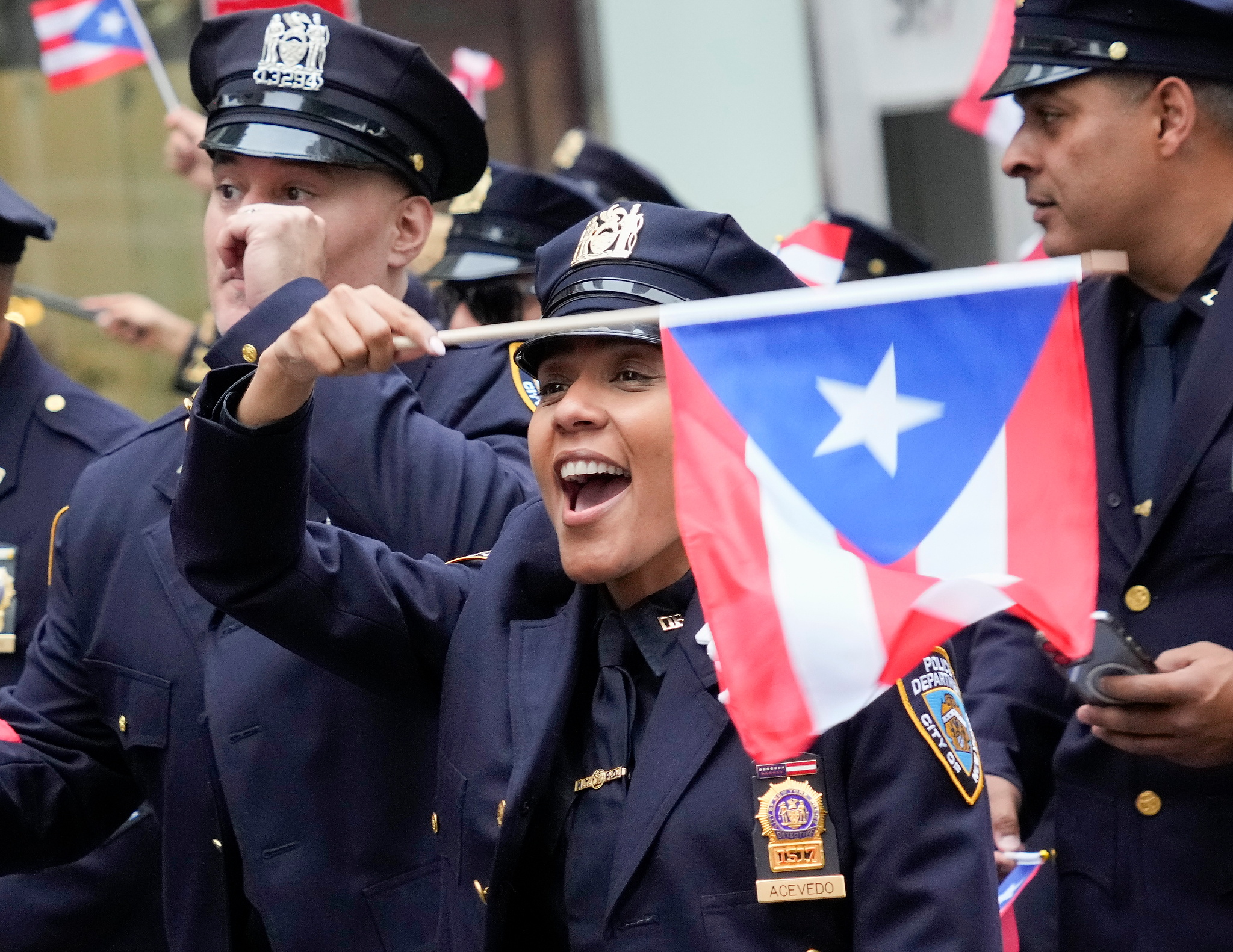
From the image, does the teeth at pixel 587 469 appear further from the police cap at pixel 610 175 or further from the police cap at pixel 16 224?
the police cap at pixel 610 175

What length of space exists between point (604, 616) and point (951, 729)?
57cm

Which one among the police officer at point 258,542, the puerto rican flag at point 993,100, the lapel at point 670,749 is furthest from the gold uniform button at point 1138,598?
the puerto rican flag at point 993,100

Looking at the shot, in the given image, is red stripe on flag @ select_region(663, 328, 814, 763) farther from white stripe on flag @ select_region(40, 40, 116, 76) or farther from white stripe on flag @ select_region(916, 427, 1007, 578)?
white stripe on flag @ select_region(40, 40, 116, 76)

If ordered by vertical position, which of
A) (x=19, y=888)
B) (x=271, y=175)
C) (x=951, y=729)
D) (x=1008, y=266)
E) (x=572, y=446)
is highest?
(x=271, y=175)

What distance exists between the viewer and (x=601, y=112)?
927 cm

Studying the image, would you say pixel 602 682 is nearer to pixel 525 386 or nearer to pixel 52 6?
pixel 525 386

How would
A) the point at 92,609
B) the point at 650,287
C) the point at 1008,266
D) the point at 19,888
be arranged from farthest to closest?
1. the point at 19,888
2. the point at 92,609
3. the point at 650,287
4. the point at 1008,266

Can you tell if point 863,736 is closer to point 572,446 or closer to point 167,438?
point 572,446

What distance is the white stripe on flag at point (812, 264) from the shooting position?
5.72 metres

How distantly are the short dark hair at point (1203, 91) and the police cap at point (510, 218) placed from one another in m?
2.19

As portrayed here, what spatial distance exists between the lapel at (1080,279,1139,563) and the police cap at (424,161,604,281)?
2062 millimetres

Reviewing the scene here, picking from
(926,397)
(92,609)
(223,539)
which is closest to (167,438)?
(92,609)

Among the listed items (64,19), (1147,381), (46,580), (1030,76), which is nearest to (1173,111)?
(1030,76)

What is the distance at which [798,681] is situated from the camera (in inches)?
93.6
